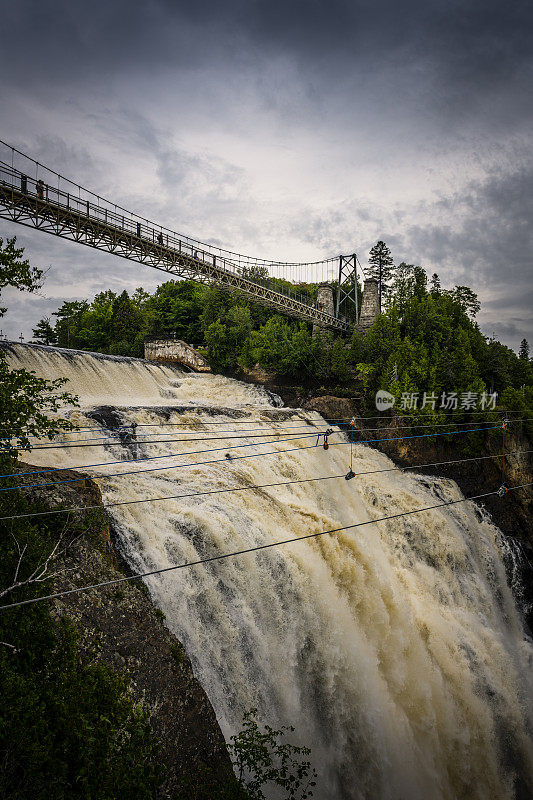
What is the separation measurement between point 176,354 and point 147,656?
75.2ft

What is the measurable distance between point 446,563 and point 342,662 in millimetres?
6858

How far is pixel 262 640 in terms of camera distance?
7.70 m

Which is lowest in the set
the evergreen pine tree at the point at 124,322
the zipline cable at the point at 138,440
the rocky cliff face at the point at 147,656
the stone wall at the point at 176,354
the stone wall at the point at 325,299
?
the rocky cliff face at the point at 147,656

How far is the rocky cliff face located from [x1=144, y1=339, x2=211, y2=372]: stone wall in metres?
20.3

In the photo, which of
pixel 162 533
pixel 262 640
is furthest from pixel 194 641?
pixel 162 533

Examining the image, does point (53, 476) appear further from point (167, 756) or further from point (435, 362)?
point (435, 362)

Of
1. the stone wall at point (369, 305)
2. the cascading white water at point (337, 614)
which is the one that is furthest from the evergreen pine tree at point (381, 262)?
the cascading white water at point (337, 614)

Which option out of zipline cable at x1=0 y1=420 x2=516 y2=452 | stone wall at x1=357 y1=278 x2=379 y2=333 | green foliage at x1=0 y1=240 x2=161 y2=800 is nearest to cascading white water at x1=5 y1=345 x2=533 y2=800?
zipline cable at x1=0 y1=420 x2=516 y2=452

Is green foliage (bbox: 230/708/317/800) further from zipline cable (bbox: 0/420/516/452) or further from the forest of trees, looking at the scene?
the forest of trees

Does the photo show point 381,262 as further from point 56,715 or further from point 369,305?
point 56,715

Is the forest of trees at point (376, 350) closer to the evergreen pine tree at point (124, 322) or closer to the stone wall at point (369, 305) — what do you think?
the stone wall at point (369, 305)

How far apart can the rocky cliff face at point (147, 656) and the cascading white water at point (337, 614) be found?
566 mm

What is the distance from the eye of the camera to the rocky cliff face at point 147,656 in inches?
210

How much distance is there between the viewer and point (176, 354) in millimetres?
27250
